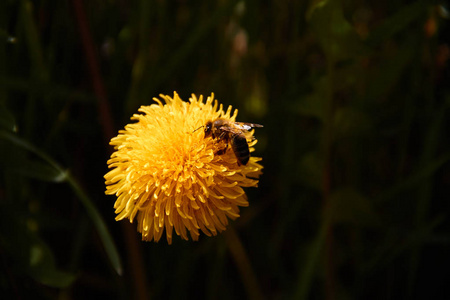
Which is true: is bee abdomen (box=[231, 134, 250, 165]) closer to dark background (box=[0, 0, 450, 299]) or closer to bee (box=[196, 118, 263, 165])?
bee (box=[196, 118, 263, 165])

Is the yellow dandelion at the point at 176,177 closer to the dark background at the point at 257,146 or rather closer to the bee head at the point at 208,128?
the bee head at the point at 208,128

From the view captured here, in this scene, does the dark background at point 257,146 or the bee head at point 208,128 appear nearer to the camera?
the bee head at point 208,128

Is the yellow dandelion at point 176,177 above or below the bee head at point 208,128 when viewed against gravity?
below

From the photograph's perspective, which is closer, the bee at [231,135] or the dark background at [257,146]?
the bee at [231,135]

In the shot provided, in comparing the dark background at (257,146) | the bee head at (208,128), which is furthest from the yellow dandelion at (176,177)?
the dark background at (257,146)

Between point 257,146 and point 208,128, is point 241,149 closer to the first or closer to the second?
point 208,128

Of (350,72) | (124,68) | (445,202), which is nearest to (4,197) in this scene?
(124,68)
